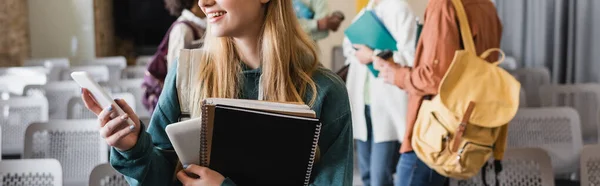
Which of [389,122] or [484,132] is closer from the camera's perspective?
[484,132]

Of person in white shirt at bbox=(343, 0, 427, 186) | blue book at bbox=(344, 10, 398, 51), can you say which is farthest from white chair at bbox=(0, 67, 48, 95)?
blue book at bbox=(344, 10, 398, 51)

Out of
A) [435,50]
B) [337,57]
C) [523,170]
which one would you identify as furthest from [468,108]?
[337,57]

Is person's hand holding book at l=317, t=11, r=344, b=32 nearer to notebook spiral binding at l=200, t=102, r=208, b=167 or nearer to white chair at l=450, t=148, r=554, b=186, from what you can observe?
white chair at l=450, t=148, r=554, b=186

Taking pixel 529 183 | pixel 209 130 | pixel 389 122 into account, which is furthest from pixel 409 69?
pixel 209 130

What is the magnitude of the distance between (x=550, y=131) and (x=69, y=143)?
7.83 ft

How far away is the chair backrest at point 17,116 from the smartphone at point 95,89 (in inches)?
150

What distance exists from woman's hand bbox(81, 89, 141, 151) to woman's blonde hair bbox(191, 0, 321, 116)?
6.8 inches

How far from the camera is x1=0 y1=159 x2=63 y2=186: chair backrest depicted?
134 inches

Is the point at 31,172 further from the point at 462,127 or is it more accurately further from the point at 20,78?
the point at 20,78

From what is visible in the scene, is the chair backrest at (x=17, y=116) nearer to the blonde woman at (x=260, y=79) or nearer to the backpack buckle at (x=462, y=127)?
the backpack buckle at (x=462, y=127)

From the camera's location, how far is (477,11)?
3365mm

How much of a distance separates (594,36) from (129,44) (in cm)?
868

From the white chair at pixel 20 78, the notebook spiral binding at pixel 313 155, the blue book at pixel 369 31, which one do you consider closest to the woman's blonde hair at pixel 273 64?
the notebook spiral binding at pixel 313 155

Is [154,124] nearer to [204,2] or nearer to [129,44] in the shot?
[204,2]
